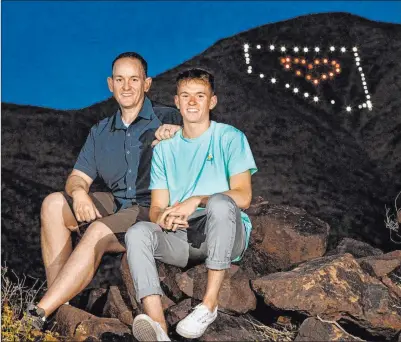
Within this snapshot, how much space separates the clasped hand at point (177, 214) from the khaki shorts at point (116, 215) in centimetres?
66

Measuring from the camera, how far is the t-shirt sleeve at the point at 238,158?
3812 mm

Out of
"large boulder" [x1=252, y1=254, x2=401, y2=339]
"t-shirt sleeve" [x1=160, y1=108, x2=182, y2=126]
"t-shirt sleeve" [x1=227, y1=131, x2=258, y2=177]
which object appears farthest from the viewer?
"t-shirt sleeve" [x1=160, y1=108, x2=182, y2=126]

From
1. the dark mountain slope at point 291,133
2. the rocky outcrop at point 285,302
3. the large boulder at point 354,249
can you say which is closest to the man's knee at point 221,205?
the rocky outcrop at point 285,302

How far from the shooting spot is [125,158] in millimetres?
4566

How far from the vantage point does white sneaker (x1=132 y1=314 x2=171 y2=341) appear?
322 centimetres

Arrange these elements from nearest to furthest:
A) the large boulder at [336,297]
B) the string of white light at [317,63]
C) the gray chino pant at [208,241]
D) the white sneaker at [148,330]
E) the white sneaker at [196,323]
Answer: the white sneaker at [148,330] → the white sneaker at [196,323] → the gray chino pant at [208,241] → the large boulder at [336,297] → the string of white light at [317,63]

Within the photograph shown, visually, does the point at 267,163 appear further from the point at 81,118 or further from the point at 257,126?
the point at 81,118

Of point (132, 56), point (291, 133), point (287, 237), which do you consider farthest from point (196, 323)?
point (291, 133)

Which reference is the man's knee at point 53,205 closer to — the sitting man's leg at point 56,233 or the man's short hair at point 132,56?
the sitting man's leg at point 56,233

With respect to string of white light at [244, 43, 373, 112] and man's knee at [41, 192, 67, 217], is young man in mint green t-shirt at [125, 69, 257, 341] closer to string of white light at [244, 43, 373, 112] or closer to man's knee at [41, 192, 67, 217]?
man's knee at [41, 192, 67, 217]

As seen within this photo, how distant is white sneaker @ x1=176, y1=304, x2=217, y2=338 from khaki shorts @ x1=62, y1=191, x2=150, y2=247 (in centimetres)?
103

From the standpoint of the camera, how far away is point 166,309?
155 inches

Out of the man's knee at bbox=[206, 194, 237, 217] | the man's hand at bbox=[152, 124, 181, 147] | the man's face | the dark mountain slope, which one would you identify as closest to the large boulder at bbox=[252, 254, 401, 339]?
the man's knee at bbox=[206, 194, 237, 217]

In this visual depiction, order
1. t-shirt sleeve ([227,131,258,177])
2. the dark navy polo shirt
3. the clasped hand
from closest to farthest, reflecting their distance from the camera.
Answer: the clasped hand → t-shirt sleeve ([227,131,258,177]) → the dark navy polo shirt
